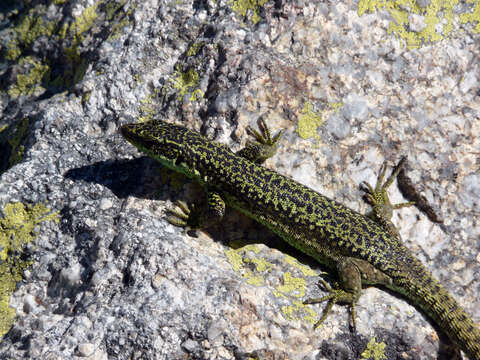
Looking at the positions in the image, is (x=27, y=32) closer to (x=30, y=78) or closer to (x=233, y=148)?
(x=30, y=78)

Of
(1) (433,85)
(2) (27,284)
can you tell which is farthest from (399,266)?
(2) (27,284)

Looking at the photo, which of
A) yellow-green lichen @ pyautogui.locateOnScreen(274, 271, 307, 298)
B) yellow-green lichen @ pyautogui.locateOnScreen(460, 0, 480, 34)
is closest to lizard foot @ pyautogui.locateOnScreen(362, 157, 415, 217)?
yellow-green lichen @ pyautogui.locateOnScreen(274, 271, 307, 298)

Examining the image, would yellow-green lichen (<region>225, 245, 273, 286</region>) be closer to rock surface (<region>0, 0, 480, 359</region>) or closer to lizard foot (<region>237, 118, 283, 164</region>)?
rock surface (<region>0, 0, 480, 359</region>)

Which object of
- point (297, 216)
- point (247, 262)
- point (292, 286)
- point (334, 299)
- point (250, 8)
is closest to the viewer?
point (334, 299)

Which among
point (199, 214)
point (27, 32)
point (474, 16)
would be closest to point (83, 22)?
point (27, 32)

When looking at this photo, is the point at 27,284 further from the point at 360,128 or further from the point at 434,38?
the point at 434,38
